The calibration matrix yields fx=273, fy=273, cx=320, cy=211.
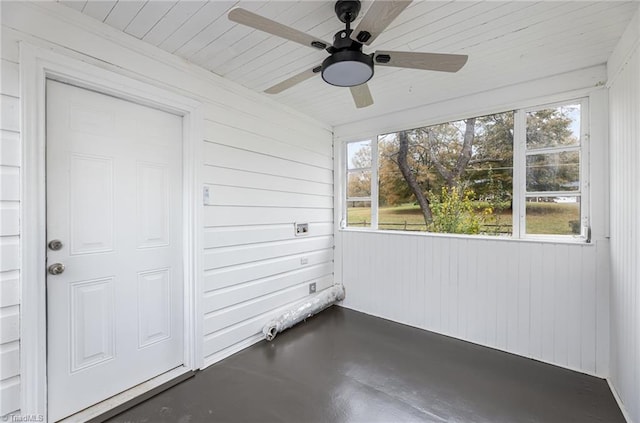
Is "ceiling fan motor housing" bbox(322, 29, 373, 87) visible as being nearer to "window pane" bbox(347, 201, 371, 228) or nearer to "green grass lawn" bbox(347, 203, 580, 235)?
"green grass lawn" bbox(347, 203, 580, 235)

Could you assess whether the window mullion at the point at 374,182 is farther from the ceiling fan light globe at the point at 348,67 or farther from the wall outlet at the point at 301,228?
the ceiling fan light globe at the point at 348,67

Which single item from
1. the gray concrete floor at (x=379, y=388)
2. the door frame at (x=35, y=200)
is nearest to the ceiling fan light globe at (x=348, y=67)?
the door frame at (x=35, y=200)

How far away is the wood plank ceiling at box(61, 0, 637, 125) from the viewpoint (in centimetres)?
161

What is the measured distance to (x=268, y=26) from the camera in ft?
4.65

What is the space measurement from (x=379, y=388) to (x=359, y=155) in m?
2.75


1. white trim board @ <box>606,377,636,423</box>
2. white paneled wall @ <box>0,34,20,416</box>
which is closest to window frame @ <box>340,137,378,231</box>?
white trim board @ <box>606,377,636,423</box>

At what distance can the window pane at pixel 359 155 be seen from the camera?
373 centimetres

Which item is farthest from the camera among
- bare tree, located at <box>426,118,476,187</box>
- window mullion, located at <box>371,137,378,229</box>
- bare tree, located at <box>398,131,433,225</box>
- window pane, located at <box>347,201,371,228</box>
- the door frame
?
window pane, located at <box>347,201,371,228</box>

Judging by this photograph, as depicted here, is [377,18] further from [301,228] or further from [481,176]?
[301,228]

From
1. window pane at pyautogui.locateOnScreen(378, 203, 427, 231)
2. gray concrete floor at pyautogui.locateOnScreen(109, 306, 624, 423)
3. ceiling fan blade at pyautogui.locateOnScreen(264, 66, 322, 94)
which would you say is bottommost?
gray concrete floor at pyautogui.locateOnScreen(109, 306, 624, 423)

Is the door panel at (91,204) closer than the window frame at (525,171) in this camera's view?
Yes

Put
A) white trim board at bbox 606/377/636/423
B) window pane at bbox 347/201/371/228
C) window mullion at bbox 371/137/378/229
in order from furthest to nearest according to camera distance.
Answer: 1. window pane at bbox 347/201/371/228
2. window mullion at bbox 371/137/378/229
3. white trim board at bbox 606/377/636/423

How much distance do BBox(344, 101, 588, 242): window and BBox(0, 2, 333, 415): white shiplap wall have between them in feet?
2.44

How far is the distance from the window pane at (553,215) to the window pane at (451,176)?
18 cm
